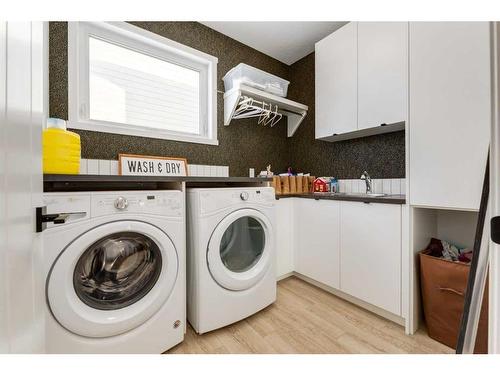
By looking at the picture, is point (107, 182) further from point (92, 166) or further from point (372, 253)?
point (372, 253)

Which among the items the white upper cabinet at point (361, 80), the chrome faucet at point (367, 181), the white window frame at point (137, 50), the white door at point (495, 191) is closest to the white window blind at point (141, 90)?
the white window frame at point (137, 50)

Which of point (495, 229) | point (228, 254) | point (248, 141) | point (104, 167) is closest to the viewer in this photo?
point (495, 229)

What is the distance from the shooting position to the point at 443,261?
1.22 meters

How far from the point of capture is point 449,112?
3.80ft

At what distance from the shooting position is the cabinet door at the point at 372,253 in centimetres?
138

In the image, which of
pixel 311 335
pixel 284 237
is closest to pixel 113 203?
pixel 311 335

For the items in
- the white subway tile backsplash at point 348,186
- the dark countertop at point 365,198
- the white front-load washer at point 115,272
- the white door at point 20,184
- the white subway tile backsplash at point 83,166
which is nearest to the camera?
the white door at point 20,184

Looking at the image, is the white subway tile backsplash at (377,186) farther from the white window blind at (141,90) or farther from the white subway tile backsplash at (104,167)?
the white subway tile backsplash at (104,167)

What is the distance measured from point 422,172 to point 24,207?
1.71 m

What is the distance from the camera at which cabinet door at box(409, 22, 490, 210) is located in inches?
42.0

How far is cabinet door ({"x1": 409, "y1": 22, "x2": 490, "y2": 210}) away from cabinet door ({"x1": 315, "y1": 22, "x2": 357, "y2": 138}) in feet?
1.76

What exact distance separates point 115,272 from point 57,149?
2.11 ft

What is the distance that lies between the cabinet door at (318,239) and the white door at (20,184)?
1.68m

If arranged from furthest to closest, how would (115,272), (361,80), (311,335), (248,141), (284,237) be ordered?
(248,141), (284,237), (361,80), (311,335), (115,272)
